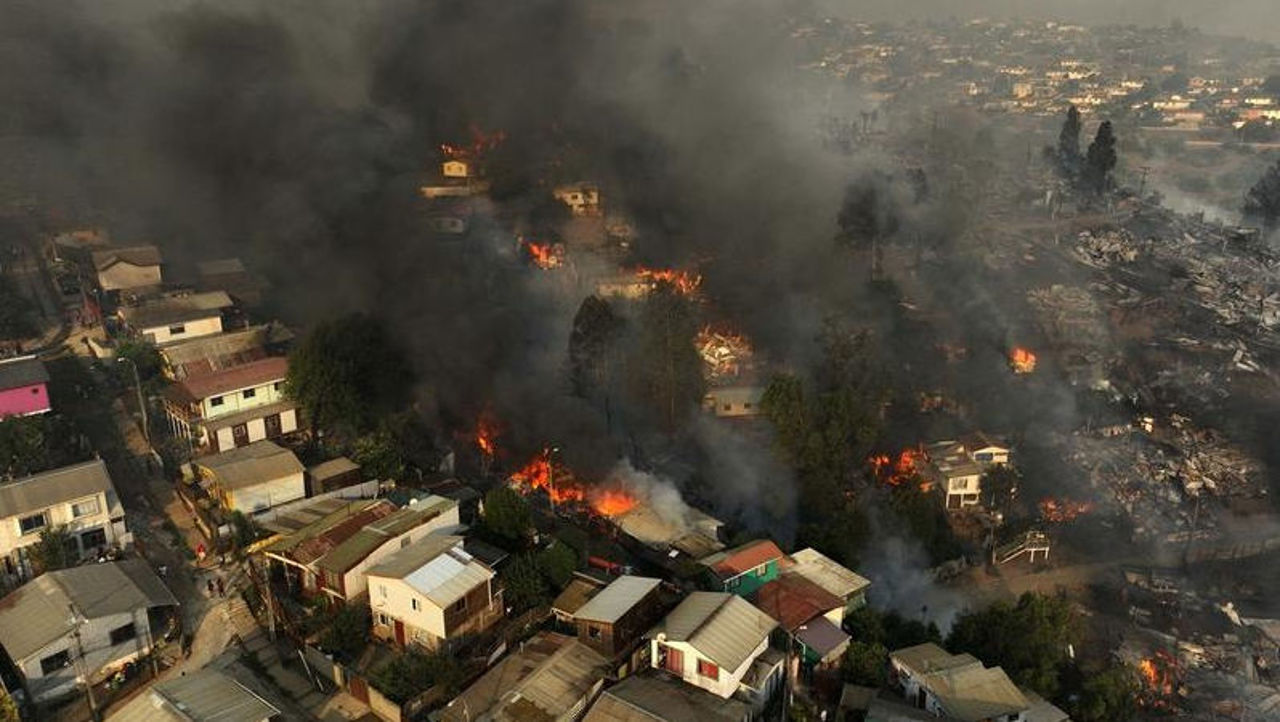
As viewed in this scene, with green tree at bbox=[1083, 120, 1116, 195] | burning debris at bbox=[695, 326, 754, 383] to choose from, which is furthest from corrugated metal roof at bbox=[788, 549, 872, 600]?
green tree at bbox=[1083, 120, 1116, 195]

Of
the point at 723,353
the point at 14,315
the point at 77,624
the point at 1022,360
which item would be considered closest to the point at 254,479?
the point at 77,624

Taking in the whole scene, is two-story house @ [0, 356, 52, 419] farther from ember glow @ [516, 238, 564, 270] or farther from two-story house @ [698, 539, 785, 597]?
ember glow @ [516, 238, 564, 270]

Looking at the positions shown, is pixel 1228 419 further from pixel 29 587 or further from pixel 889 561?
pixel 29 587

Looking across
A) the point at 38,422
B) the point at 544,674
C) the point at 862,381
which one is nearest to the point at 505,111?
the point at 862,381

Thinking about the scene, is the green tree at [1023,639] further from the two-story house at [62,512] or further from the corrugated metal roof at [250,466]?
the two-story house at [62,512]

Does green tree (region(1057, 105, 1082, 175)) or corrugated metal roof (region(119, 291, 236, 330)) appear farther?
green tree (region(1057, 105, 1082, 175))
